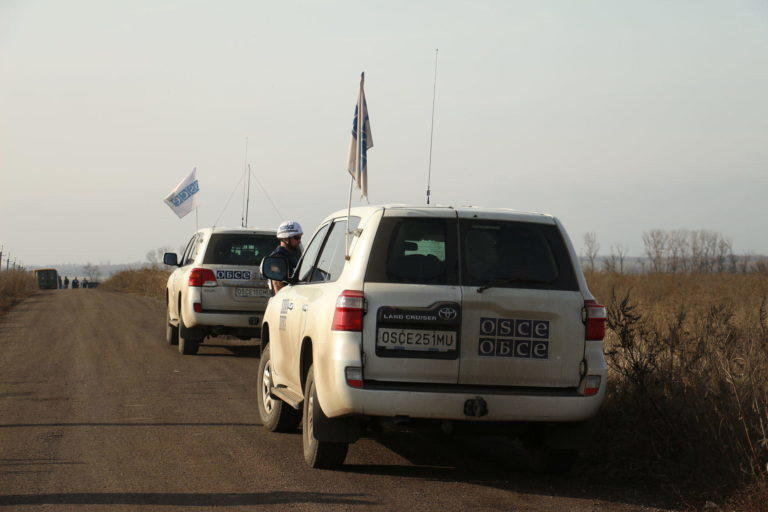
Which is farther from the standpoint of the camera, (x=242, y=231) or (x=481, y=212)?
(x=242, y=231)

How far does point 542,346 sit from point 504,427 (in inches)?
25.0

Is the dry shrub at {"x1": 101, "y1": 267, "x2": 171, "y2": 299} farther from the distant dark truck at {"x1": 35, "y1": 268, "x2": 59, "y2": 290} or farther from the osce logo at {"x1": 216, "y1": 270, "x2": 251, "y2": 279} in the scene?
the osce logo at {"x1": 216, "y1": 270, "x2": 251, "y2": 279}

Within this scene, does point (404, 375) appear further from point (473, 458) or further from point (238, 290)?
point (238, 290)

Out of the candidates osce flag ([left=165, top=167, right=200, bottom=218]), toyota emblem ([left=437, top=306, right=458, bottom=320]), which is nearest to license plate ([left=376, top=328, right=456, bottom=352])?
toyota emblem ([left=437, top=306, right=458, bottom=320])

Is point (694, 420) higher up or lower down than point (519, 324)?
lower down

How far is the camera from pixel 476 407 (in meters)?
6.81

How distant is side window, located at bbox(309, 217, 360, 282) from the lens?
7.74 meters

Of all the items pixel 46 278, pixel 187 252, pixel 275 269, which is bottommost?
pixel 46 278

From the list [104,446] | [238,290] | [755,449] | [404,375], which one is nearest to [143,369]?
[238,290]

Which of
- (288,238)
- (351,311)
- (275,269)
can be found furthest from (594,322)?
(288,238)

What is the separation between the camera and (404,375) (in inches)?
270

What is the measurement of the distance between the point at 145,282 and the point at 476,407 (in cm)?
4096

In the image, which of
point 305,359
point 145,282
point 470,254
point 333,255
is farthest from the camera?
point 145,282

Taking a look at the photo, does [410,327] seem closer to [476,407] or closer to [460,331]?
[460,331]
